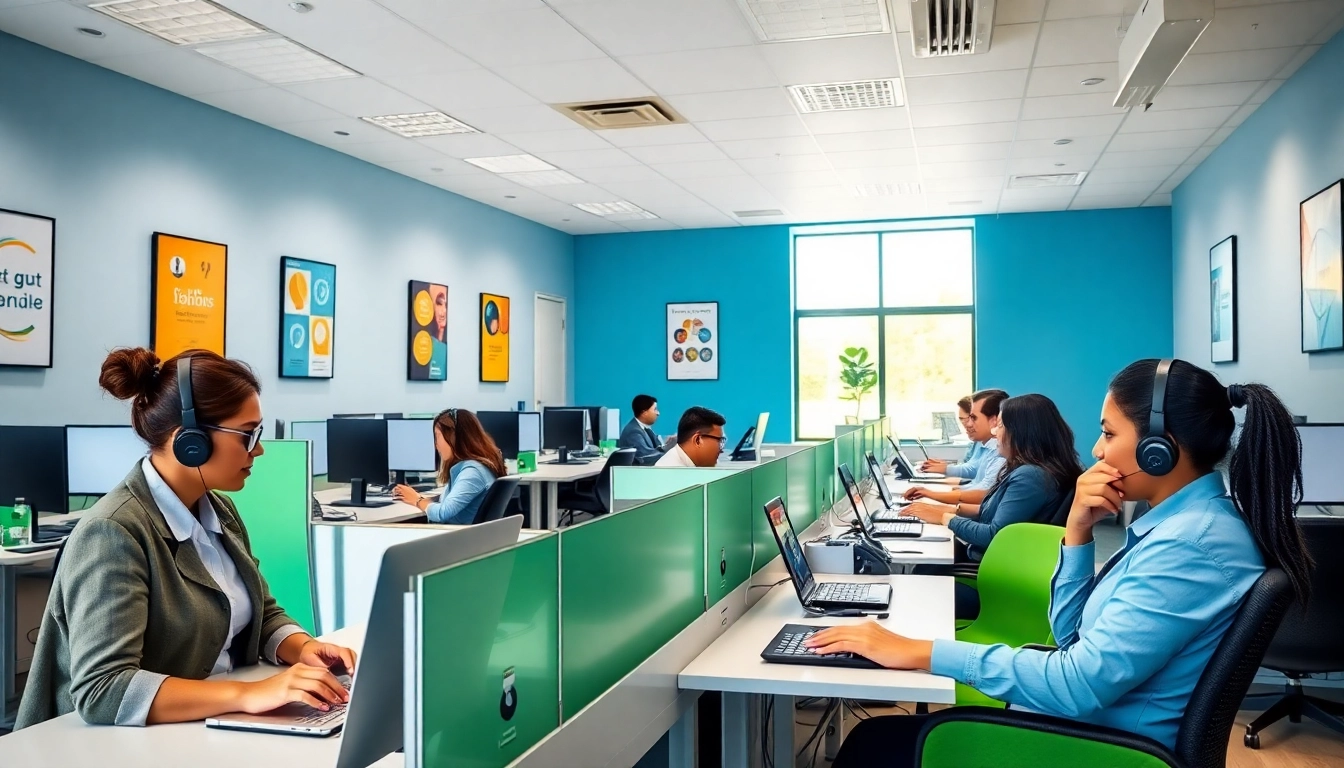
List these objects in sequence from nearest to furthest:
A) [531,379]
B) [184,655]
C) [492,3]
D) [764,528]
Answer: [184,655]
[764,528]
[492,3]
[531,379]

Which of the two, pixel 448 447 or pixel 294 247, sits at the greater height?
pixel 294 247

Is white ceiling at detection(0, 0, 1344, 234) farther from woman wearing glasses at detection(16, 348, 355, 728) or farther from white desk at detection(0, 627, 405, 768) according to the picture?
white desk at detection(0, 627, 405, 768)

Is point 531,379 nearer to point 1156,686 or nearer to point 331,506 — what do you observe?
point 331,506

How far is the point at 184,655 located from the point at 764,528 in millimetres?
1664

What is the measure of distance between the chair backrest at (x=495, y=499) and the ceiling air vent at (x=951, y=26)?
2.69 metres

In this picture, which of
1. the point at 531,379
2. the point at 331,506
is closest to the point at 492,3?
the point at 331,506

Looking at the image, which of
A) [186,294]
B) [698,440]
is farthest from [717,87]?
[186,294]

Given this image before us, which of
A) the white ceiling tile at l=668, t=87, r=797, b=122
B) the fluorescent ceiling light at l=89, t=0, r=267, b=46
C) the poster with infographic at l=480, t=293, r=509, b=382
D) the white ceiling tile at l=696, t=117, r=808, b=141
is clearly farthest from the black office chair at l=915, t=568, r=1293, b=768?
the poster with infographic at l=480, t=293, r=509, b=382

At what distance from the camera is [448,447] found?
15.0 feet

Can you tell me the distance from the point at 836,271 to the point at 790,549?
331 inches

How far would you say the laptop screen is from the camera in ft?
8.25

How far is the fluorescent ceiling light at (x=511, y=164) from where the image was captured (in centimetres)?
746

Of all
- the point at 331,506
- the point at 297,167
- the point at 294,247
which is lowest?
the point at 331,506

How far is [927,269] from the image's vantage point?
1047 cm
